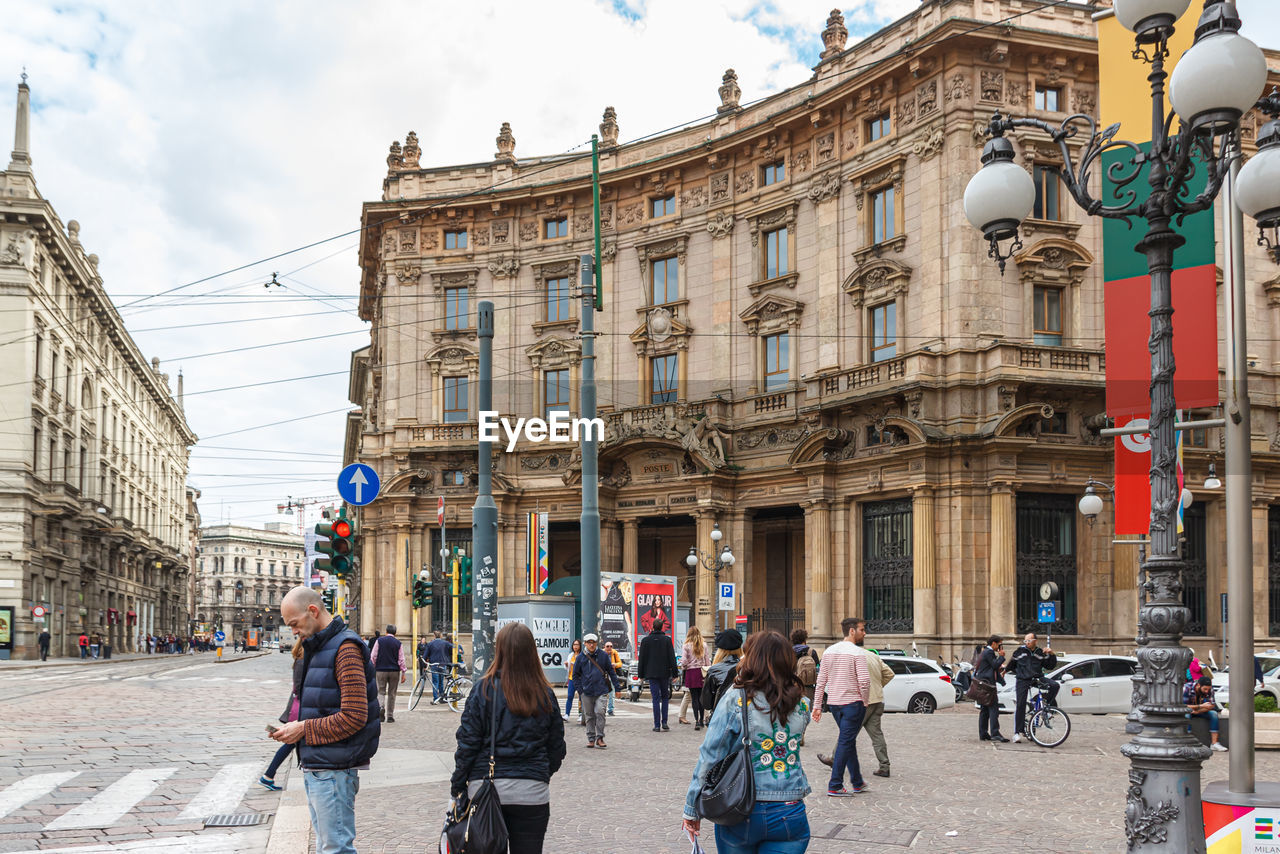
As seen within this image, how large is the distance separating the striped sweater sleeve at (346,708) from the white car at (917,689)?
20935mm

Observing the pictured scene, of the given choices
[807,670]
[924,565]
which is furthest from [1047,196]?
[807,670]

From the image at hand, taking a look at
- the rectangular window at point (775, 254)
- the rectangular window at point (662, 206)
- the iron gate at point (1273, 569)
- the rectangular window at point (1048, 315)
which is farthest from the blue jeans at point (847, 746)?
the rectangular window at point (662, 206)

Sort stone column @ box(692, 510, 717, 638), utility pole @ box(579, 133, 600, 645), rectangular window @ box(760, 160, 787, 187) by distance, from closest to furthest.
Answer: utility pole @ box(579, 133, 600, 645), stone column @ box(692, 510, 717, 638), rectangular window @ box(760, 160, 787, 187)

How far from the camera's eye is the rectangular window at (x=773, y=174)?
3959 cm

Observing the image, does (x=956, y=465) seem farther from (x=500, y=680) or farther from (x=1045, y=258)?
(x=500, y=680)

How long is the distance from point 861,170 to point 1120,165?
2804 centimetres

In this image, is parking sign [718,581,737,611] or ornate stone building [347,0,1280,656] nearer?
parking sign [718,581,737,611]

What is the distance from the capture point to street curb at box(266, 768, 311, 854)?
29.6ft

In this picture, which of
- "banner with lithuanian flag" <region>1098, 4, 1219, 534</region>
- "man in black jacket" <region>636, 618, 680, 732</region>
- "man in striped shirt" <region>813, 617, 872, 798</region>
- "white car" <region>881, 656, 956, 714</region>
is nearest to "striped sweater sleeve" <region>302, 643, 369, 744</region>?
"man in striped shirt" <region>813, 617, 872, 798</region>

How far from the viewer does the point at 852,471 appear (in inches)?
1410

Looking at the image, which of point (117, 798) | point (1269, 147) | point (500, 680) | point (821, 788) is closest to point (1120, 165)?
point (1269, 147)

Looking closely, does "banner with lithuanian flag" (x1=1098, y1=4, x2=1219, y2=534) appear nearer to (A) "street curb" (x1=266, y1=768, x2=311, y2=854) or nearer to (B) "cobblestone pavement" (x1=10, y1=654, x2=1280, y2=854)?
(B) "cobblestone pavement" (x1=10, y1=654, x2=1280, y2=854)

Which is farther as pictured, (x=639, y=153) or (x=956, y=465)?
(x=639, y=153)

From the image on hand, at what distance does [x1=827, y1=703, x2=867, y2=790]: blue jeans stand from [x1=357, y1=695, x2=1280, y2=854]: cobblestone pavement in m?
0.23
